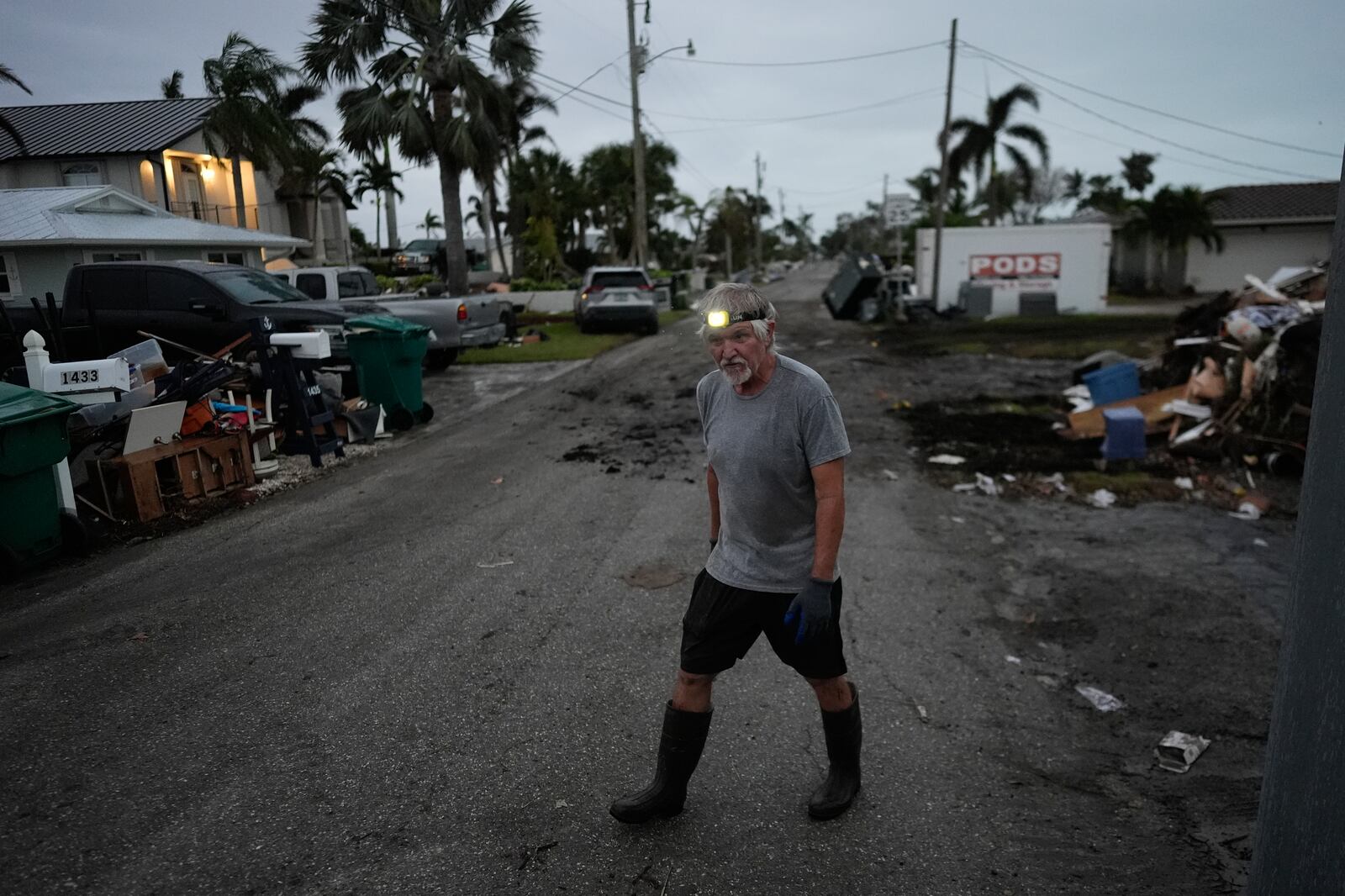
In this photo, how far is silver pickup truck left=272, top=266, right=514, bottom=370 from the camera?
1566 cm

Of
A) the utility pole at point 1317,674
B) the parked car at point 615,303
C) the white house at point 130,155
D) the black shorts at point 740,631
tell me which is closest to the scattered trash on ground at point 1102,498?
the black shorts at point 740,631

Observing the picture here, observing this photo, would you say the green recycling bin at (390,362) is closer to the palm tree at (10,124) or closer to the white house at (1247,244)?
the palm tree at (10,124)

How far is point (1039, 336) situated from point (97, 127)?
19.4 m

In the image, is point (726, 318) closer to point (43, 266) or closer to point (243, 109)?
point (43, 266)

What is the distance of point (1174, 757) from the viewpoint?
12.7 feet

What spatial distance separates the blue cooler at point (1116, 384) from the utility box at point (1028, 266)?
17.5m

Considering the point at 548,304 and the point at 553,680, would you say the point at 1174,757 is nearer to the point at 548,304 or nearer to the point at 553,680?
the point at 553,680

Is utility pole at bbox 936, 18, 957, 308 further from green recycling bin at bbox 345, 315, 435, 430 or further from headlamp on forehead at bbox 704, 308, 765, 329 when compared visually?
headlamp on forehead at bbox 704, 308, 765, 329

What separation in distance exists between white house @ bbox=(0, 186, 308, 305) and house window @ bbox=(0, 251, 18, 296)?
0.03 ft

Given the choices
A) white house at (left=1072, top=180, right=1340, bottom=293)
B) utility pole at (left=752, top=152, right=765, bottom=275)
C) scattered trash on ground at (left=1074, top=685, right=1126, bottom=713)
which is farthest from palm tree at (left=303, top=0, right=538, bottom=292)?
utility pole at (left=752, top=152, right=765, bottom=275)

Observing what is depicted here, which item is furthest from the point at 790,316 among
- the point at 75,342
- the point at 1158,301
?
the point at 75,342

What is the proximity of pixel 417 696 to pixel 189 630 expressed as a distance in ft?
5.37

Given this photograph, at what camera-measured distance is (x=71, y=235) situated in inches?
509

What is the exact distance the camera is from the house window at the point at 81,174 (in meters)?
15.0
